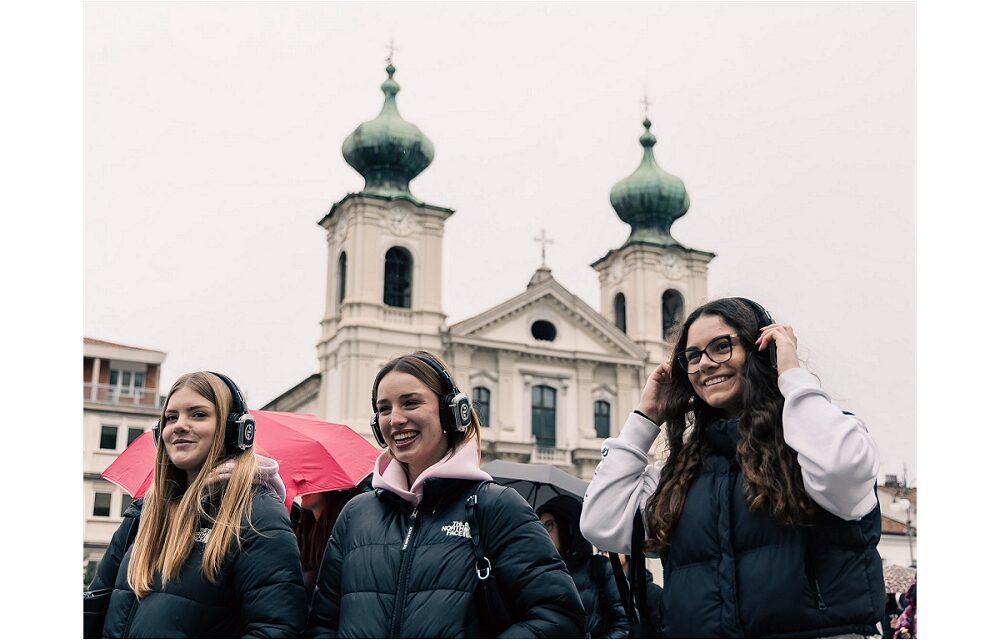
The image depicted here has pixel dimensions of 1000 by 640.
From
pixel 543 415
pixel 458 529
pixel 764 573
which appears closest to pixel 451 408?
pixel 458 529

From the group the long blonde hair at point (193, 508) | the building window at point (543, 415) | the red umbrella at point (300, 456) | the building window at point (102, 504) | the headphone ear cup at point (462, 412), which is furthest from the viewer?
the building window at point (543, 415)

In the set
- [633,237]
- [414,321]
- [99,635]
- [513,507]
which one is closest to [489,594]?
[513,507]

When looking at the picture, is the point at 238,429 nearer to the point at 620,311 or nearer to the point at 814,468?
the point at 814,468

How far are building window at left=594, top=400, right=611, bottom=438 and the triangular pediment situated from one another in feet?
5.60

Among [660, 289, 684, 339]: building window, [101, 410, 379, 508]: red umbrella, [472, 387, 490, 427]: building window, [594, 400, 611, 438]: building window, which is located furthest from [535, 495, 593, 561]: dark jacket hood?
[660, 289, 684, 339]: building window

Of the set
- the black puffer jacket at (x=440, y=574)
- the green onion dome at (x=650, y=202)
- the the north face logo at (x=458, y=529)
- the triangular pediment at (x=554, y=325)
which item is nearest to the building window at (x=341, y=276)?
the triangular pediment at (x=554, y=325)

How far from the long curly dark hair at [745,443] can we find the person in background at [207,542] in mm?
1141

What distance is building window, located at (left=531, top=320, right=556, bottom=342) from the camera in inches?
1502

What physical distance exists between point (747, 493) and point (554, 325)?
35408mm

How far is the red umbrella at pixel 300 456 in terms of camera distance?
18.6ft

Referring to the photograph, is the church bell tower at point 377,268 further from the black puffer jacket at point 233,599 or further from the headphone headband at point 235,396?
the black puffer jacket at point 233,599

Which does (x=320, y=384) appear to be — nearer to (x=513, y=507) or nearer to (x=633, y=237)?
(x=633, y=237)

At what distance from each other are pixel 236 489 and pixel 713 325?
60.1 inches

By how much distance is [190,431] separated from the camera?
3.53m
